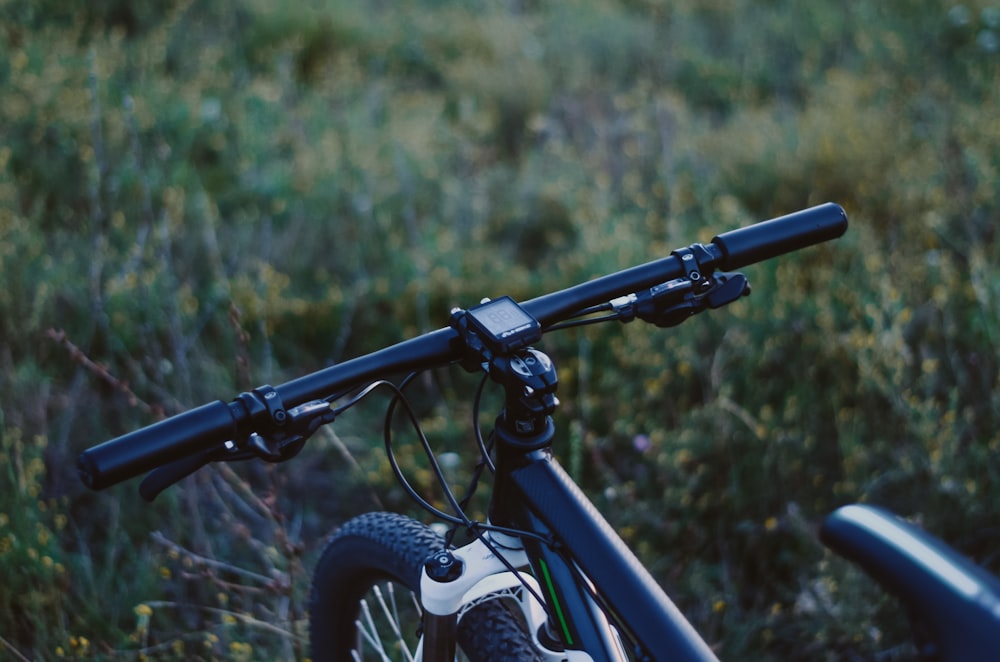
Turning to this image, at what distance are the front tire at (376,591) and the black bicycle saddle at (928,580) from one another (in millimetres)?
505

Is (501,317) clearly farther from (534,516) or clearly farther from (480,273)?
(480,273)

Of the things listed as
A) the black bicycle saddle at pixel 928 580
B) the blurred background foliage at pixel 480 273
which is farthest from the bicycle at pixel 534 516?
the blurred background foliage at pixel 480 273

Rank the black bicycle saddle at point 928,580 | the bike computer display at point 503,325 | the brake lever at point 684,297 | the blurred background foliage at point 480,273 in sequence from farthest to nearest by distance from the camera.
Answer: the blurred background foliage at point 480,273 < the brake lever at point 684,297 < the bike computer display at point 503,325 < the black bicycle saddle at point 928,580

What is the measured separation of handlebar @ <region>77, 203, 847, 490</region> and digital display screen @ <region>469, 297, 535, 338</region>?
0.15 feet

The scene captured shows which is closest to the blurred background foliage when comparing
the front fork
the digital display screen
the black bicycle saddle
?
the front fork

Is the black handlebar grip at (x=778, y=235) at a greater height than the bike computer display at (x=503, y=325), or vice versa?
the black handlebar grip at (x=778, y=235)

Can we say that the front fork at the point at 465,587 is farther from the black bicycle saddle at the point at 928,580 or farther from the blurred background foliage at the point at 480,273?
the blurred background foliage at the point at 480,273

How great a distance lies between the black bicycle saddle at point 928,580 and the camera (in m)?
0.78

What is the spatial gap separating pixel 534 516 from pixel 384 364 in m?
0.27

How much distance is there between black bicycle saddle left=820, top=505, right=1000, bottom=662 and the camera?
78 cm

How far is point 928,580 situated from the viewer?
2.74ft

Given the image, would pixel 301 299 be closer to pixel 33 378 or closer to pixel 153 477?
pixel 33 378

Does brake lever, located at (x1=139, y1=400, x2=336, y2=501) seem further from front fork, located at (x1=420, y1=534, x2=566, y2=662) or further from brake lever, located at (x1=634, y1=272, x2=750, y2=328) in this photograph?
brake lever, located at (x1=634, y1=272, x2=750, y2=328)

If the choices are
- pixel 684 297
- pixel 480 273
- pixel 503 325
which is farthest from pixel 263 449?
pixel 480 273
